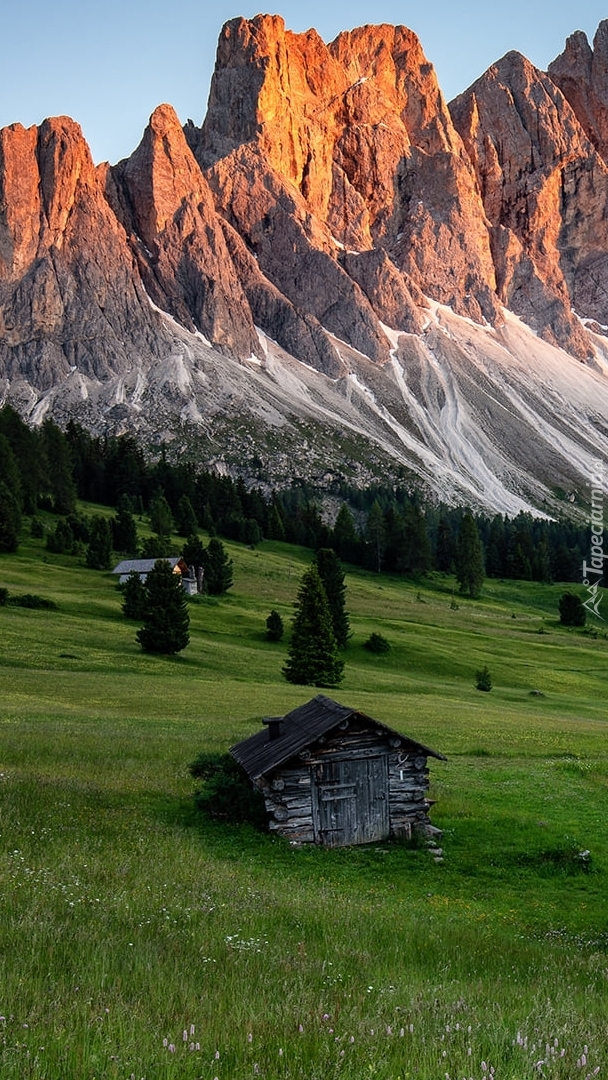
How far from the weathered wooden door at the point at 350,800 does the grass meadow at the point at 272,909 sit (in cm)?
68

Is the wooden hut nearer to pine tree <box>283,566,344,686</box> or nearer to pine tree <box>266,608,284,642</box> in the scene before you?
pine tree <box>283,566,344,686</box>

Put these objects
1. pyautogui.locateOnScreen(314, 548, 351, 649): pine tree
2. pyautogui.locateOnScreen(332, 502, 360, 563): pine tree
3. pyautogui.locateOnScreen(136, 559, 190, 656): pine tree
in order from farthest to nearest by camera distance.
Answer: pyautogui.locateOnScreen(332, 502, 360, 563): pine tree < pyautogui.locateOnScreen(314, 548, 351, 649): pine tree < pyautogui.locateOnScreen(136, 559, 190, 656): pine tree

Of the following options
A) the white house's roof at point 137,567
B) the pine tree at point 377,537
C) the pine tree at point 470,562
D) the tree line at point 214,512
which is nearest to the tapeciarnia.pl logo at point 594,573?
the tree line at point 214,512

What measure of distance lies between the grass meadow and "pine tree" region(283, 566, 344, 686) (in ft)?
19.2

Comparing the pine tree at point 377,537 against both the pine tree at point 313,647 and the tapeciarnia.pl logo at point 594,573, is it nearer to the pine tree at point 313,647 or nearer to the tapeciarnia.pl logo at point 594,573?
the tapeciarnia.pl logo at point 594,573

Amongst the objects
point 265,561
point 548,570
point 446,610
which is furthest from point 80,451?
point 548,570

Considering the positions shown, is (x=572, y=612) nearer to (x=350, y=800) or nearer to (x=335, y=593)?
(x=335, y=593)

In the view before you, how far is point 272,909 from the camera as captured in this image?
519 inches

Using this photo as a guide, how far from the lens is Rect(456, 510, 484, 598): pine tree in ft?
390

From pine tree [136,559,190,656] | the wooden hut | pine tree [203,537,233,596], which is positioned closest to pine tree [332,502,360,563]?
pine tree [203,537,233,596]

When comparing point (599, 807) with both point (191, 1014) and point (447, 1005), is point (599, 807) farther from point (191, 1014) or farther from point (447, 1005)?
point (191, 1014)

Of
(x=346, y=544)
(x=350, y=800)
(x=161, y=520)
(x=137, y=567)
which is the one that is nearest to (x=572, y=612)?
(x=346, y=544)

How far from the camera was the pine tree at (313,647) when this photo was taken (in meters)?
58.9

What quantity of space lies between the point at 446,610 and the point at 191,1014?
324 ft
